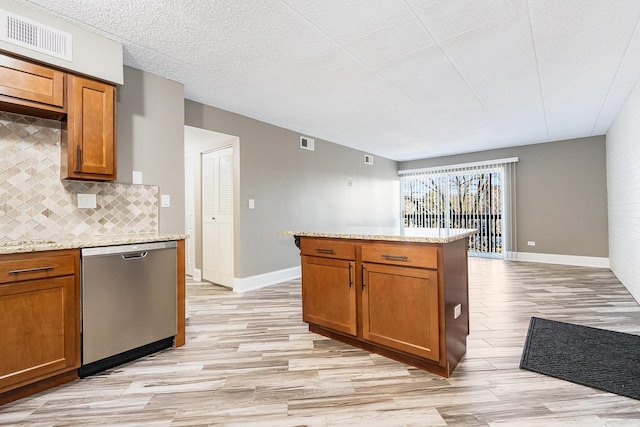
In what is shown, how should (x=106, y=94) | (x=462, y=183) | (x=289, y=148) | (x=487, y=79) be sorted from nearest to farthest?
(x=106, y=94) < (x=487, y=79) < (x=289, y=148) < (x=462, y=183)

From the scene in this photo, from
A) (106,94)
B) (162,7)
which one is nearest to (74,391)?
(106,94)

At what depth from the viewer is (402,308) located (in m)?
2.18

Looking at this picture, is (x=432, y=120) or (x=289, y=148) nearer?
(x=432, y=120)

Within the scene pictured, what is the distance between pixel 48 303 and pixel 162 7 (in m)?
2.06

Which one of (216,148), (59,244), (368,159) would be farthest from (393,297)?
(368,159)

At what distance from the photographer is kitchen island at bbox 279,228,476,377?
2029mm

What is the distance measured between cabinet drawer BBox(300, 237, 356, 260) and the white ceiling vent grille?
7.49 feet

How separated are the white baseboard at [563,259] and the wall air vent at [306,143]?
4934mm

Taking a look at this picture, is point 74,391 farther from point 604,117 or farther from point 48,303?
point 604,117

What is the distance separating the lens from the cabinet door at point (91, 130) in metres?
2.32

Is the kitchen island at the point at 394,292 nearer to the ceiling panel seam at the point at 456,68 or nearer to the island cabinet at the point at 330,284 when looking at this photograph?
the island cabinet at the point at 330,284

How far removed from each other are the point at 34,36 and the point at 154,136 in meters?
1.10

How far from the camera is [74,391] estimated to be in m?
1.94

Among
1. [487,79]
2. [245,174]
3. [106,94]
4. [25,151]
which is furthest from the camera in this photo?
[245,174]
